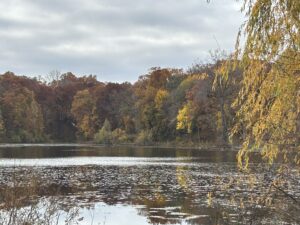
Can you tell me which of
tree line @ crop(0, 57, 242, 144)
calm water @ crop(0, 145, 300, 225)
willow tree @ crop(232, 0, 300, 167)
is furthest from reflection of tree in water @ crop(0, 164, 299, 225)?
tree line @ crop(0, 57, 242, 144)

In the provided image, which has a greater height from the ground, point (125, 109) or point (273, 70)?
point (125, 109)

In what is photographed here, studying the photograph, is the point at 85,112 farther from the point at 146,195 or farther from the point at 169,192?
the point at 146,195

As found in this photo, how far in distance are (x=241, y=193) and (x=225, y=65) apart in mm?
12878

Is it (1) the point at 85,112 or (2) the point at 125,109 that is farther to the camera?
(1) the point at 85,112

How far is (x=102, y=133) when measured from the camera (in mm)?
82812

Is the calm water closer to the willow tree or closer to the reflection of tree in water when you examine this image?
the reflection of tree in water

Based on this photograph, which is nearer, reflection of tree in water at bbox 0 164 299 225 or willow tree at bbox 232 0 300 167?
willow tree at bbox 232 0 300 167

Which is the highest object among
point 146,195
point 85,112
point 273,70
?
point 85,112

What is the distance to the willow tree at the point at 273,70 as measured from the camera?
6379 millimetres

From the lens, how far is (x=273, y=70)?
6855mm

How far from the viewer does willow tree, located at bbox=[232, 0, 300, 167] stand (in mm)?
6379

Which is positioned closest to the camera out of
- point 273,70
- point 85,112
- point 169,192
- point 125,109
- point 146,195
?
point 273,70

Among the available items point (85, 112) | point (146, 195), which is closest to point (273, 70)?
point (146, 195)

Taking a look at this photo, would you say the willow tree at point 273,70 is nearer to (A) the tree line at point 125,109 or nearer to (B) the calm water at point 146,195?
(B) the calm water at point 146,195
